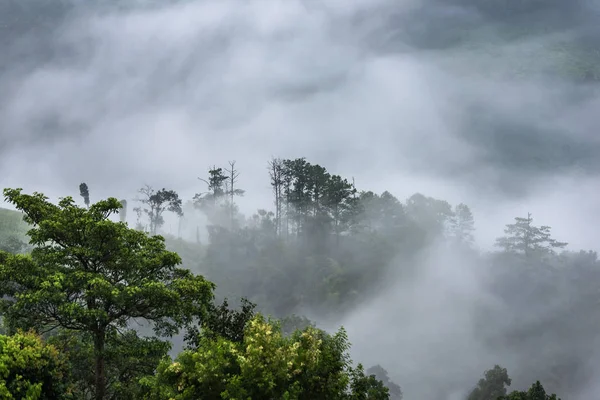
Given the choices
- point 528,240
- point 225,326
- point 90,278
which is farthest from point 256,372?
point 528,240

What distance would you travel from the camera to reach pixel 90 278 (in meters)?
18.9

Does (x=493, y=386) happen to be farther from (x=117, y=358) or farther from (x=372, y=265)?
(x=372, y=265)

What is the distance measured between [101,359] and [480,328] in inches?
3962

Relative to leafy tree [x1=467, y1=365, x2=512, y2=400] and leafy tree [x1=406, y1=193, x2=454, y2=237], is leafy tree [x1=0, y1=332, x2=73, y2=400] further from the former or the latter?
leafy tree [x1=406, y1=193, x2=454, y2=237]

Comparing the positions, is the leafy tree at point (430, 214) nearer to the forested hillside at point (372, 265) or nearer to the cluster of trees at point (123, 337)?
the forested hillside at point (372, 265)

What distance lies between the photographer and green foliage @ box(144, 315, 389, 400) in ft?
48.4

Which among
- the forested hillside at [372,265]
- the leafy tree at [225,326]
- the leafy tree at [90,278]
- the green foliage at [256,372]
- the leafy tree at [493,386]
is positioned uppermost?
the forested hillside at [372,265]

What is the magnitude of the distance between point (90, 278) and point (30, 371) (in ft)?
15.6

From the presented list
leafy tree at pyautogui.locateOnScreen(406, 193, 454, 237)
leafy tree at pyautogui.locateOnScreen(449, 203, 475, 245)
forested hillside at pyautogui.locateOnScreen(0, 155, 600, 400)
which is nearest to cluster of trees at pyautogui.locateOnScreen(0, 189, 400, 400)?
forested hillside at pyautogui.locateOnScreen(0, 155, 600, 400)

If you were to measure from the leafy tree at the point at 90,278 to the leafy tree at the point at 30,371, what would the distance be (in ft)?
7.11

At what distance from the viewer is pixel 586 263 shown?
126750mm

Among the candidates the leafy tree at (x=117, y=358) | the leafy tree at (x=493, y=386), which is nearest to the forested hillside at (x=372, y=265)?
the leafy tree at (x=493, y=386)

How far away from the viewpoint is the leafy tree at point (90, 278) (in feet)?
60.7

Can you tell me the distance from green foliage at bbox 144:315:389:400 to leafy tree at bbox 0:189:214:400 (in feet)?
13.9
